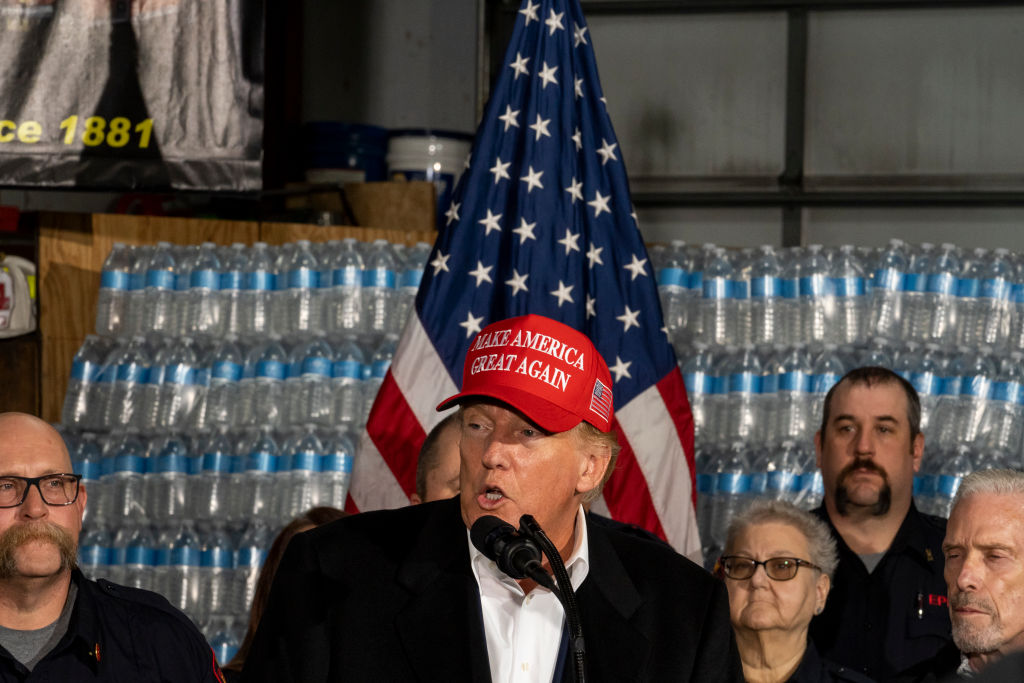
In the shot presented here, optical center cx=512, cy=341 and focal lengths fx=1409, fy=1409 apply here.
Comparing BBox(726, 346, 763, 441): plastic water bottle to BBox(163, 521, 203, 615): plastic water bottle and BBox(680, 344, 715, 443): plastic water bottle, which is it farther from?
BBox(163, 521, 203, 615): plastic water bottle

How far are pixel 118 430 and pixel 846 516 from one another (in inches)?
162

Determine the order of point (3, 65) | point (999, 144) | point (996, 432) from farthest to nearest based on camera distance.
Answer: point (999, 144) < point (3, 65) < point (996, 432)

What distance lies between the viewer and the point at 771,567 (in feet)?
14.3

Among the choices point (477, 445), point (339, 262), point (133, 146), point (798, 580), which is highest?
point (133, 146)

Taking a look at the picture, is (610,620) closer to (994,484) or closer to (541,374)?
(541,374)

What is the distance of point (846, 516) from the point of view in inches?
202

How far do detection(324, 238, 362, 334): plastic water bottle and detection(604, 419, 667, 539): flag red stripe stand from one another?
216 centimetres

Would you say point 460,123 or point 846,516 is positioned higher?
point 460,123

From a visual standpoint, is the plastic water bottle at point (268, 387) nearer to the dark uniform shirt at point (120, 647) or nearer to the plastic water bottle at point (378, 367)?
the plastic water bottle at point (378, 367)

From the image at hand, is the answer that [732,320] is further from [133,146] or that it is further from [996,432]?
[133,146]

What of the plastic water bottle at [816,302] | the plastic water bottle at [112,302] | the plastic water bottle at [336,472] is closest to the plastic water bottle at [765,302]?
the plastic water bottle at [816,302]

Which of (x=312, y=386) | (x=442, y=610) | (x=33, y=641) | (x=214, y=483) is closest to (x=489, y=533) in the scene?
(x=442, y=610)

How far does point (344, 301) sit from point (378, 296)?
0.18 metres

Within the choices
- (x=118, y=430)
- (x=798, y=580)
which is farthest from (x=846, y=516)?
(x=118, y=430)
